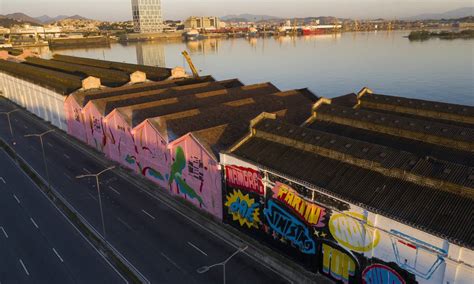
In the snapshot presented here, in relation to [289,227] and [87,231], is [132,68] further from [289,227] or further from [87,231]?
[289,227]

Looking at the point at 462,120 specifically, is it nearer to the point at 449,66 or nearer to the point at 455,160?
the point at 455,160

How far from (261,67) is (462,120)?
120 metres

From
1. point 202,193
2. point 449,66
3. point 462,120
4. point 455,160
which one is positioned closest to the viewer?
point 455,160

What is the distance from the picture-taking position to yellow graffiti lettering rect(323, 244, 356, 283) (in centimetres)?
3019

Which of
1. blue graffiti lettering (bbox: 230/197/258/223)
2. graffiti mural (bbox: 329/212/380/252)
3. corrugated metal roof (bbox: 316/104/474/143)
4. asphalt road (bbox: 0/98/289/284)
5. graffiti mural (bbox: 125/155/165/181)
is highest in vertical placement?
corrugated metal roof (bbox: 316/104/474/143)

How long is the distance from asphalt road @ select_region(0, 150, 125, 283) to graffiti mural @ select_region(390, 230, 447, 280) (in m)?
23.8

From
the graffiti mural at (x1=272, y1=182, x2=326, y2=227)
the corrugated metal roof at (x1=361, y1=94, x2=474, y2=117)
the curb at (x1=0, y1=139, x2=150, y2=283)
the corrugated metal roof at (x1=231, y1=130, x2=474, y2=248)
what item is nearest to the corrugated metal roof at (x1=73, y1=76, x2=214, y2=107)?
the curb at (x1=0, y1=139, x2=150, y2=283)

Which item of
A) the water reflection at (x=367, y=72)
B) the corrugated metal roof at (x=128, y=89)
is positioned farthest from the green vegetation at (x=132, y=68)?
the water reflection at (x=367, y=72)

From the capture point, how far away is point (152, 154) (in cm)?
5141

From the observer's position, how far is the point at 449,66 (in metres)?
144

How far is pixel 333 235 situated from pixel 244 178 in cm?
1122

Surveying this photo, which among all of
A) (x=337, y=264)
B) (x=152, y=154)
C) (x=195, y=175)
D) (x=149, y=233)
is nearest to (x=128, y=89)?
(x=152, y=154)

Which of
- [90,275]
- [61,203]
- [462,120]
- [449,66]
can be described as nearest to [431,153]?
[462,120]

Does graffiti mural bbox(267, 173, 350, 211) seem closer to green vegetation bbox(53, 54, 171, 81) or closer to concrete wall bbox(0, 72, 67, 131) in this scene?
concrete wall bbox(0, 72, 67, 131)
